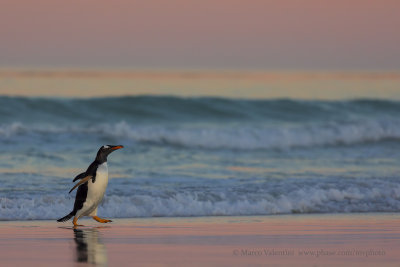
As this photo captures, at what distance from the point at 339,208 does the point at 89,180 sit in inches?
164

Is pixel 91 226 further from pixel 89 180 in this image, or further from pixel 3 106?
pixel 3 106

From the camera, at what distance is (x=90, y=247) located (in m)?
8.25

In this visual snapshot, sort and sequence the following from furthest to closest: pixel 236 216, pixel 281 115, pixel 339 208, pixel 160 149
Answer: pixel 281 115 < pixel 160 149 < pixel 339 208 < pixel 236 216

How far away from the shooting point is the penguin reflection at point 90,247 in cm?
747

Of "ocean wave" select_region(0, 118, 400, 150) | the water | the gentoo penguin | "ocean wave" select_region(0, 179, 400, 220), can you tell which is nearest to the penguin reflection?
the gentoo penguin

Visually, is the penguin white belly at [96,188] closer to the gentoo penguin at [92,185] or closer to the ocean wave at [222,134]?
the gentoo penguin at [92,185]

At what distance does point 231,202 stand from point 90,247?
4517 millimetres

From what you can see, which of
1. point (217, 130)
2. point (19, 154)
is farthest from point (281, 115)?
point (19, 154)

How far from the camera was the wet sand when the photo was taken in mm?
7551

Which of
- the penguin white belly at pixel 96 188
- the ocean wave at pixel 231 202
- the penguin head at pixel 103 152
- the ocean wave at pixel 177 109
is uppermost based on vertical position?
the ocean wave at pixel 177 109

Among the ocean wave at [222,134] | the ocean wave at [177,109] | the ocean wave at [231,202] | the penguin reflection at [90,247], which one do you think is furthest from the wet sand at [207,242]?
the ocean wave at [177,109]

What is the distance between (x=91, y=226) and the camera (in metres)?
10.3

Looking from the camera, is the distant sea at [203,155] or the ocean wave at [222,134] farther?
the ocean wave at [222,134]

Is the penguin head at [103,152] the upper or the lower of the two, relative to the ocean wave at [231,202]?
upper
